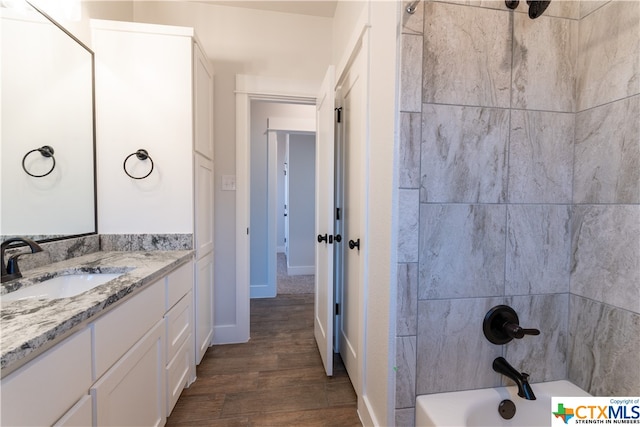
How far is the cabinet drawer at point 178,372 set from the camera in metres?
1.31

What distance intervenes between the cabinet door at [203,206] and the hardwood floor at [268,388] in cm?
81

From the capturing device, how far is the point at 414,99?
0.97 m

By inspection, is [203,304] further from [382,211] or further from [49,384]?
[382,211]

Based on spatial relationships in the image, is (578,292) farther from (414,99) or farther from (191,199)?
(191,199)

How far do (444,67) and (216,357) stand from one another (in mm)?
2261

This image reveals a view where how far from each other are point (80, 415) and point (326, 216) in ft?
4.46

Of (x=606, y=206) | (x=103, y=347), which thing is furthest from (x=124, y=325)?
(x=606, y=206)

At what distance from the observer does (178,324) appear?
1416 millimetres

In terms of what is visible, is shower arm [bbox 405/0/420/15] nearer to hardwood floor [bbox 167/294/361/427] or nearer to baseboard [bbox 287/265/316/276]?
hardwood floor [bbox 167/294/361/427]

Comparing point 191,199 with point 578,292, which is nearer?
point 578,292

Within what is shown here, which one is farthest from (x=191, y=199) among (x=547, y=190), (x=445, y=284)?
(x=547, y=190)

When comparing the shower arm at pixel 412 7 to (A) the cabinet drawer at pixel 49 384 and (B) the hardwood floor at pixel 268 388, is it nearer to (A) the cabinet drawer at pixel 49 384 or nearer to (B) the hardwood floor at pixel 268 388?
(A) the cabinet drawer at pixel 49 384

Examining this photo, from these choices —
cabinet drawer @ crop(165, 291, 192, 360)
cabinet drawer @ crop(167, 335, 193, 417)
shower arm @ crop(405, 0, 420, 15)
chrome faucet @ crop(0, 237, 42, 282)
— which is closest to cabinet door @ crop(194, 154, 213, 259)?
cabinet drawer @ crop(165, 291, 192, 360)

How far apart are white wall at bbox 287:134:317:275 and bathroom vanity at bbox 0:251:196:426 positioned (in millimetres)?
2913
